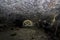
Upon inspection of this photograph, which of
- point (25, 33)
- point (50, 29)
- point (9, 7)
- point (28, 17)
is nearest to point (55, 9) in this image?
point (50, 29)

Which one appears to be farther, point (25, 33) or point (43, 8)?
point (43, 8)

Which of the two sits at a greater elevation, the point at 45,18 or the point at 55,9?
the point at 55,9

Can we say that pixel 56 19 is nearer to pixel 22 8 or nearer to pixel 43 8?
pixel 43 8

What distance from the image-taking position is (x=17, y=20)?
5.12 feet

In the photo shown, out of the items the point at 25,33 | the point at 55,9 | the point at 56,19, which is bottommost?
the point at 25,33

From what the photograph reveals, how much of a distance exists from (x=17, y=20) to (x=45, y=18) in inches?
14.2

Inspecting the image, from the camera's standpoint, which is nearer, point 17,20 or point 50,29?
point 50,29

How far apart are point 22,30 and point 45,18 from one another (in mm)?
328

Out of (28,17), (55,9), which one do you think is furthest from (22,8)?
(55,9)

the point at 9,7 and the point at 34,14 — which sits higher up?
the point at 9,7

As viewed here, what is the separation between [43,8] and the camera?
1.56 meters

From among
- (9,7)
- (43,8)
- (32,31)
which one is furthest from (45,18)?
(9,7)

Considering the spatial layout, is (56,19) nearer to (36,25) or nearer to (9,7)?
(36,25)

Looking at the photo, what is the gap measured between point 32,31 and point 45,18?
24 cm
